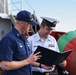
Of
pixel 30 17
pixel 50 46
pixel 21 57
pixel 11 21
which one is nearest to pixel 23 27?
pixel 30 17

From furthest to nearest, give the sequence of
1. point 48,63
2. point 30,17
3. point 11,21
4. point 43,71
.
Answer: point 11,21
point 43,71
point 48,63
point 30,17

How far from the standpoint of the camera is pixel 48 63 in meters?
3.34

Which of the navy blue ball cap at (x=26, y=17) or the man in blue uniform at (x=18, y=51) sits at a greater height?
the navy blue ball cap at (x=26, y=17)

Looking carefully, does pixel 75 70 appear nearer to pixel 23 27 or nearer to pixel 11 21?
pixel 23 27

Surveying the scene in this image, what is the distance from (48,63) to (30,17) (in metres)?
0.74

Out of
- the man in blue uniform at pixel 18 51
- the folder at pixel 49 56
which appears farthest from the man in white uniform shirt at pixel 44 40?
the man in blue uniform at pixel 18 51

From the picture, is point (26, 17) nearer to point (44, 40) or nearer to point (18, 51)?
point (18, 51)

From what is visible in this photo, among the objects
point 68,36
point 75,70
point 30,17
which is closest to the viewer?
point 30,17

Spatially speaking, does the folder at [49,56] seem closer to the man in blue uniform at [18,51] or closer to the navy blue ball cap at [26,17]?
the man in blue uniform at [18,51]

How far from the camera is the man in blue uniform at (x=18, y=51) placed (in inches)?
109

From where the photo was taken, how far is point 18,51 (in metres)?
2.89

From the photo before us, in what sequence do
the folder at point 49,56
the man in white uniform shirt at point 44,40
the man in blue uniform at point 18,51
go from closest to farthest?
the man in blue uniform at point 18,51
the folder at point 49,56
the man in white uniform shirt at point 44,40

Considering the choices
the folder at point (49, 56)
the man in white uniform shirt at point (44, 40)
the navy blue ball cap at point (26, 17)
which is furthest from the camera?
the man in white uniform shirt at point (44, 40)

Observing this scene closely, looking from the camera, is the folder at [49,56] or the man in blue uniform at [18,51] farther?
the folder at [49,56]
